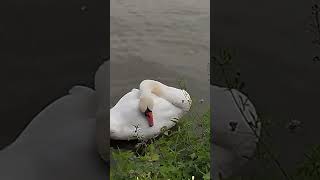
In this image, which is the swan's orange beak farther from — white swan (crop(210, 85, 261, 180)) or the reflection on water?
white swan (crop(210, 85, 261, 180))

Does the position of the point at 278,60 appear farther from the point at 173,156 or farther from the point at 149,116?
the point at 149,116

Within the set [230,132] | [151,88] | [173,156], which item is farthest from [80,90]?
[151,88]

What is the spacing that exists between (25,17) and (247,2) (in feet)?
1.59

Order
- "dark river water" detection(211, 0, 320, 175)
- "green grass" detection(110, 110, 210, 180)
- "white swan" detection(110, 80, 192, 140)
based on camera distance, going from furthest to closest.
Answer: "white swan" detection(110, 80, 192, 140) < "green grass" detection(110, 110, 210, 180) < "dark river water" detection(211, 0, 320, 175)

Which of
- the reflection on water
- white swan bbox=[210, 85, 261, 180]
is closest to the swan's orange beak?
the reflection on water

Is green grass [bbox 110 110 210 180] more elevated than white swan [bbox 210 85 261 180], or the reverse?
white swan [bbox 210 85 261 180]

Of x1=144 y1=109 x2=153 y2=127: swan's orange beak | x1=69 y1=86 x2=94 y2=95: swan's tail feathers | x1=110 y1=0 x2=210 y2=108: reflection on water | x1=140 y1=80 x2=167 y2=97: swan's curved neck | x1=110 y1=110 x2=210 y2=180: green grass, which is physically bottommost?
x1=110 y1=110 x2=210 y2=180: green grass

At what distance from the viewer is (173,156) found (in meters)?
2.30

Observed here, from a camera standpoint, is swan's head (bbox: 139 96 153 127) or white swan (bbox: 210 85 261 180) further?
swan's head (bbox: 139 96 153 127)

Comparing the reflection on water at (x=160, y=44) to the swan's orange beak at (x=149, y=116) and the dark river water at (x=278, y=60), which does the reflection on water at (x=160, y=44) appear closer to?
the swan's orange beak at (x=149, y=116)

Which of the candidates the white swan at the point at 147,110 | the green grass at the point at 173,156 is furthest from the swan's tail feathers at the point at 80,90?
the white swan at the point at 147,110

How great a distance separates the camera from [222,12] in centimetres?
112

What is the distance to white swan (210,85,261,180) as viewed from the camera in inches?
45.2

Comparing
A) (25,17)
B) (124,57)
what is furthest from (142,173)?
(25,17)
